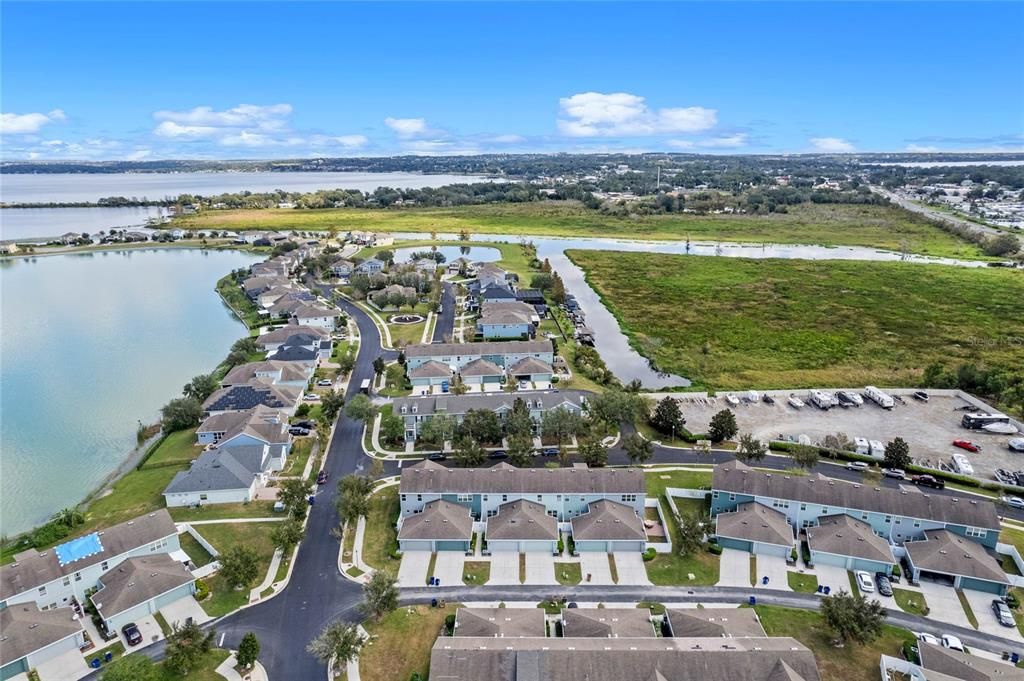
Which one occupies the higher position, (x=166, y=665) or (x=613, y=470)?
(x=613, y=470)

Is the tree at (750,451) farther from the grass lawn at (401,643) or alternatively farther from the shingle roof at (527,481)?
the grass lawn at (401,643)

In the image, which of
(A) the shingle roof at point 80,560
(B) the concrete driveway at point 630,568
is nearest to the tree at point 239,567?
(A) the shingle roof at point 80,560

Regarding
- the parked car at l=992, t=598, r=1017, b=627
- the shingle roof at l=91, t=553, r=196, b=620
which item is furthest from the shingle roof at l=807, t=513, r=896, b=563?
the shingle roof at l=91, t=553, r=196, b=620

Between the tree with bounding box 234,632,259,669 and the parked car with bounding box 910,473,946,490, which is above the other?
the tree with bounding box 234,632,259,669

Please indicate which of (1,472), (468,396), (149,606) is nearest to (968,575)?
(468,396)

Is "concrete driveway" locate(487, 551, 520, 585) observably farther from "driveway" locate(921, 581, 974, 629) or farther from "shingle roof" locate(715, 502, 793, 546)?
"driveway" locate(921, 581, 974, 629)

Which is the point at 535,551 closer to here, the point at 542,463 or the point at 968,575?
the point at 542,463
